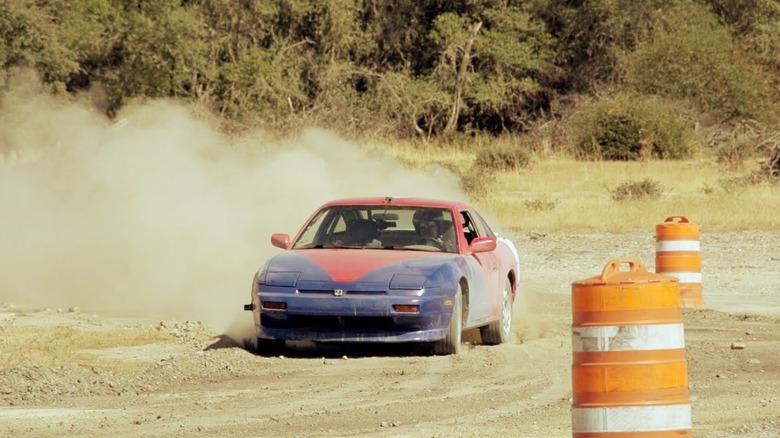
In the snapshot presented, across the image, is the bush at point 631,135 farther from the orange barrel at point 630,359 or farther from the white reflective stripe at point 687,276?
the orange barrel at point 630,359

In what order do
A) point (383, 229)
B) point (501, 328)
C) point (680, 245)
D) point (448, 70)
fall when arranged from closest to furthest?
point (383, 229)
point (501, 328)
point (680, 245)
point (448, 70)

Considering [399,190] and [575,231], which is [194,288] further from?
[575,231]

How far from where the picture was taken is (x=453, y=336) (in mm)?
12742

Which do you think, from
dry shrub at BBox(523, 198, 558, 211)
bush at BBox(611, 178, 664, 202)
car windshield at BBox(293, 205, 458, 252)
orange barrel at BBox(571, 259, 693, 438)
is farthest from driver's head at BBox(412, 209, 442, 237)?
bush at BBox(611, 178, 664, 202)

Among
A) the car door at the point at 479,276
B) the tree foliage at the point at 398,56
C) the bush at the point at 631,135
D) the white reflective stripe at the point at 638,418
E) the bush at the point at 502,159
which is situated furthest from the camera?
the tree foliage at the point at 398,56

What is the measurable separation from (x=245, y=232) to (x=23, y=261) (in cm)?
310

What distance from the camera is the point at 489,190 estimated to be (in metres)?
34.1

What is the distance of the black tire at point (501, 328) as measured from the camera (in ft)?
46.3

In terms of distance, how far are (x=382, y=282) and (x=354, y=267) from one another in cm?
31

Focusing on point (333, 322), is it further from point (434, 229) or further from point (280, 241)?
point (434, 229)

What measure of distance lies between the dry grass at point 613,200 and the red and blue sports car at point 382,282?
13895 millimetres

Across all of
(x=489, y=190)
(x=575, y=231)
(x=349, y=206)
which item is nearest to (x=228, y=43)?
(x=489, y=190)

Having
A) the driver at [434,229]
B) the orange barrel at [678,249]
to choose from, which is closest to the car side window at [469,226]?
the driver at [434,229]

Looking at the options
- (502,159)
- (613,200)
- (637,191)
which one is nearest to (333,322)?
(613,200)
